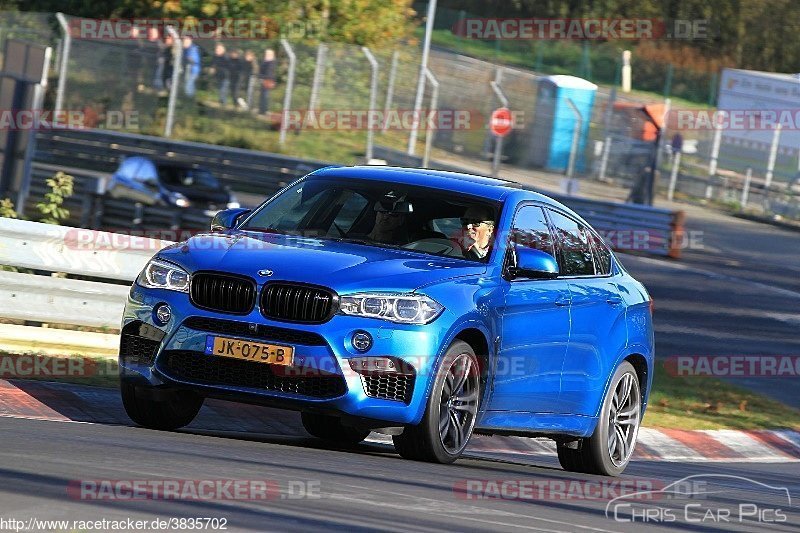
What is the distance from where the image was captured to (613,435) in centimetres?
1101

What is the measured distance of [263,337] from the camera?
8.77 m

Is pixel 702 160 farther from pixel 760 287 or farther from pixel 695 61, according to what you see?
pixel 695 61

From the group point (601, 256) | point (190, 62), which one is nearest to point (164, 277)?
point (601, 256)

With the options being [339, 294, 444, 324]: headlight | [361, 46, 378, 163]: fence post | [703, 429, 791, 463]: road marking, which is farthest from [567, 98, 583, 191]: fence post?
[339, 294, 444, 324]: headlight

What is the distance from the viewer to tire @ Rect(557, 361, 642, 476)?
1077cm

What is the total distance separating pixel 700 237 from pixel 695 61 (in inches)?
1307

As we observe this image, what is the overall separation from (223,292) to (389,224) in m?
1.29

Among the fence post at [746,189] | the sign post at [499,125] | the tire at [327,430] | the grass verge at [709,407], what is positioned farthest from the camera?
the fence post at [746,189]

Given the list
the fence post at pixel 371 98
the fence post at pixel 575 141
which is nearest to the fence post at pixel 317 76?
the fence post at pixel 371 98

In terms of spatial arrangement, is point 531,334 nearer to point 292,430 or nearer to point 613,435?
point 613,435

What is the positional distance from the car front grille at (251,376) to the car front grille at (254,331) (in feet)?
0.46

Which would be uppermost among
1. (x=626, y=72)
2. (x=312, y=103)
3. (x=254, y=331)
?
(x=626, y=72)

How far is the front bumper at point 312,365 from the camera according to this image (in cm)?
870

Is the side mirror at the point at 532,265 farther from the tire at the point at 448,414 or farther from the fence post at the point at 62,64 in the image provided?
the fence post at the point at 62,64
